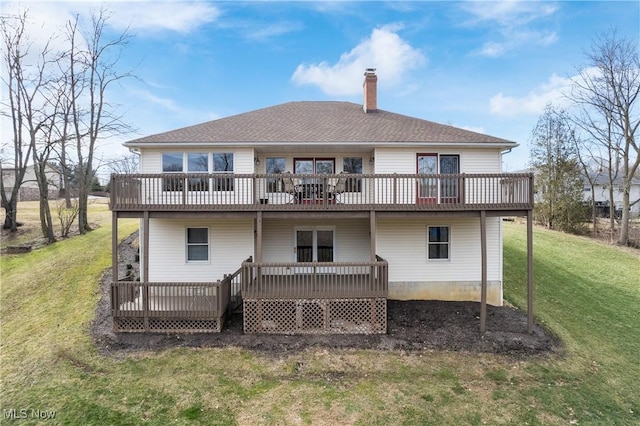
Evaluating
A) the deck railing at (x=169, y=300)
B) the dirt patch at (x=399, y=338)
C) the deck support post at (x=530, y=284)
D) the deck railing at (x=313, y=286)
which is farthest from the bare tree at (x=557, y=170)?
the deck railing at (x=169, y=300)

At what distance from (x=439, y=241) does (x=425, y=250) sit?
27.1 inches

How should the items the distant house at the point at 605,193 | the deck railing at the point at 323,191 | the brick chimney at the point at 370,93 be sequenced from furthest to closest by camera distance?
1. the distant house at the point at 605,193
2. the brick chimney at the point at 370,93
3. the deck railing at the point at 323,191

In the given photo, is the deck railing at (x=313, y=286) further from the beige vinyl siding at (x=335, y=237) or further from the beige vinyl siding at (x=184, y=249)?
the beige vinyl siding at (x=335, y=237)

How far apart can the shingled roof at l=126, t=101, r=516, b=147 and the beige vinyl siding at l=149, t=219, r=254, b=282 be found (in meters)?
3.12

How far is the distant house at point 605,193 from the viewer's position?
2981 cm

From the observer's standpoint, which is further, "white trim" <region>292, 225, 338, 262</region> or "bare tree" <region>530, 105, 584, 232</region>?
"bare tree" <region>530, 105, 584, 232</region>

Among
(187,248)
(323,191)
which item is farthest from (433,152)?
(187,248)

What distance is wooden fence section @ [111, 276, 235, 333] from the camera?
9.37 metres

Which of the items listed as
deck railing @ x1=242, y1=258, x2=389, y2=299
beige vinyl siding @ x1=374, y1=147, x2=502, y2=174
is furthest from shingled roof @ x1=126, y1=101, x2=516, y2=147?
deck railing @ x1=242, y1=258, x2=389, y2=299

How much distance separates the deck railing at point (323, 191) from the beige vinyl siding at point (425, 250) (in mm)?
1283

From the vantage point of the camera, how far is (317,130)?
40.5 feet

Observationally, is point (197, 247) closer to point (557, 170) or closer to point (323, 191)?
point (323, 191)

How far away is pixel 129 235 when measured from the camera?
66.0 ft

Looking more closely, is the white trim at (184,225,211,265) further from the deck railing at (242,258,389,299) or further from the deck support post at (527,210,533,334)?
the deck support post at (527,210,533,334)
